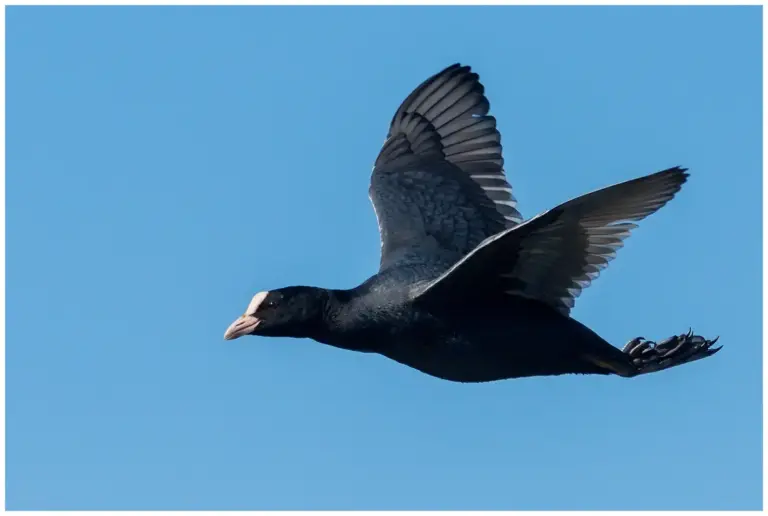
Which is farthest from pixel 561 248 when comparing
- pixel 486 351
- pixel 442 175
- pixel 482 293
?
pixel 442 175

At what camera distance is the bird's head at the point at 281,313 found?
16.0 meters

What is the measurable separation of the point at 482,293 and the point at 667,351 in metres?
2.64

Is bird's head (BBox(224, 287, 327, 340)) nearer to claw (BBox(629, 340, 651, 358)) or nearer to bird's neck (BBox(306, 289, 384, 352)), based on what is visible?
bird's neck (BBox(306, 289, 384, 352))

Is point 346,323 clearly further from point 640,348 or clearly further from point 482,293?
point 640,348

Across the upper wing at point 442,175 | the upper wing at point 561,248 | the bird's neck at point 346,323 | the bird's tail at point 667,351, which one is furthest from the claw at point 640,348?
the bird's neck at point 346,323

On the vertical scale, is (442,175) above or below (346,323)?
above

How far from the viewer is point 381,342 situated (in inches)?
625

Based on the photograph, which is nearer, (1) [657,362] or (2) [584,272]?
(2) [584,272]

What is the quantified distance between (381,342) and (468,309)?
0.92 meters

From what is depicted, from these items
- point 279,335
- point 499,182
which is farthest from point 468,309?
point 499,182

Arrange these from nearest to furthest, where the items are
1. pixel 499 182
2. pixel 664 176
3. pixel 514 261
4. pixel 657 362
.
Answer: pixel 664 176 < pixel 514 261 < pixel 657 362 < pixel 499 182

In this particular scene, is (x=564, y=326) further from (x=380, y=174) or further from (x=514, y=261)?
(x=380, y=174)

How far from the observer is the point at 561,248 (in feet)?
49.5

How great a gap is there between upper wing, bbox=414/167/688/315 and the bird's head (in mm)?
1054
